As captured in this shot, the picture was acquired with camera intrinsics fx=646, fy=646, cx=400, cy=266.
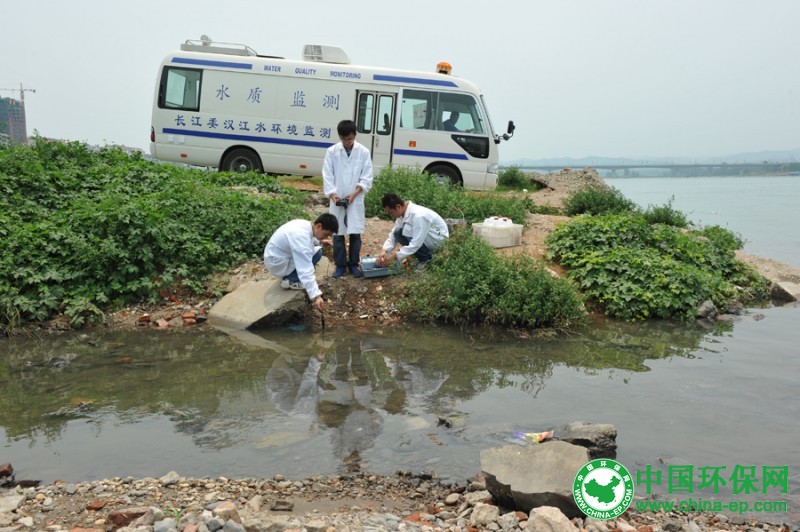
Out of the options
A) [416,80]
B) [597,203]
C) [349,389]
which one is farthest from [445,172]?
[349,389]

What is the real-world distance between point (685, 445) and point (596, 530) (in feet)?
5.38

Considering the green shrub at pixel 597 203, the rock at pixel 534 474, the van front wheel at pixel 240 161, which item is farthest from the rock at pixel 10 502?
the green shrub at pixel 597 203

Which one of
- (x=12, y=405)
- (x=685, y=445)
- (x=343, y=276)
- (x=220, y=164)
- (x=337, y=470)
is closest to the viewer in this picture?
(x=337, y=470)

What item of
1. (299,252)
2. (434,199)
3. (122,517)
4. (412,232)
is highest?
(434,199)

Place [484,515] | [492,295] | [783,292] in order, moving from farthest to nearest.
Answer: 1. [783,292]
2. [492,295]
3. [484,515]

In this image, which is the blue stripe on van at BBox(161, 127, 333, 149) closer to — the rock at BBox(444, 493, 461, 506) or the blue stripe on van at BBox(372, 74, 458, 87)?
the blue stripe on van at BBox(372, 74, 458, 87)

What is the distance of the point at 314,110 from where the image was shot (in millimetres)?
13570

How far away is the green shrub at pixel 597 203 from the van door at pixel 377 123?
12.9 feet

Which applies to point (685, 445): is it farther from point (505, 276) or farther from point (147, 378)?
point (147, 378)

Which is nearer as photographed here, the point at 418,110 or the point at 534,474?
the point at 534,474

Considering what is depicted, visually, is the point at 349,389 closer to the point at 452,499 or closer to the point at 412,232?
the point at 452,499

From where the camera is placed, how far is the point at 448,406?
542 centimetres

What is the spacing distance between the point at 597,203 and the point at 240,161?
7523mm

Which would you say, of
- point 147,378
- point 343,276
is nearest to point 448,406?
point 147,378
